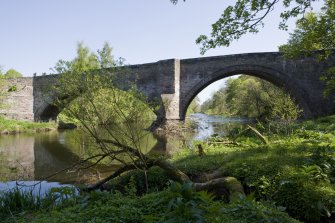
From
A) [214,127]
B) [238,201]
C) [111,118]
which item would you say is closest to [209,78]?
[214,127]

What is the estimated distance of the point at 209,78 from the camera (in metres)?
19.6

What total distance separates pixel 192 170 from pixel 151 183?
0.83 m

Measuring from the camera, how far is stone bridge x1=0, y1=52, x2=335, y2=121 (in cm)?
Answer: 1742

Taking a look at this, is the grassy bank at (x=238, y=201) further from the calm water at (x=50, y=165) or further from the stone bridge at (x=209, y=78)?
the stone bridge at (x=209, y=78)

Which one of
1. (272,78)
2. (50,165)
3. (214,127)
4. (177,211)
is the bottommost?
(50,165)

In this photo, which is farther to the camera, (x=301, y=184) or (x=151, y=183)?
(x=151, y=183)

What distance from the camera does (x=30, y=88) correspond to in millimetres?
24844

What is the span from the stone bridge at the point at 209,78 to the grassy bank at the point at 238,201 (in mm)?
11594

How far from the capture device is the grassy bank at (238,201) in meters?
2.57

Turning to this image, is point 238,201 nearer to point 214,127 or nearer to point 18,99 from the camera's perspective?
point 214,127

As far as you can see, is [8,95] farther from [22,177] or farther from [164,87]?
[22,177]

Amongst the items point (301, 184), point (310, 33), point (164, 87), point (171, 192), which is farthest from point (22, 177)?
point (164, 87)

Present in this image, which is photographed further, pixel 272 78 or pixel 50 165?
pixel 272 78

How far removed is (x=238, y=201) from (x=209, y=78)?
17119 millimetres
